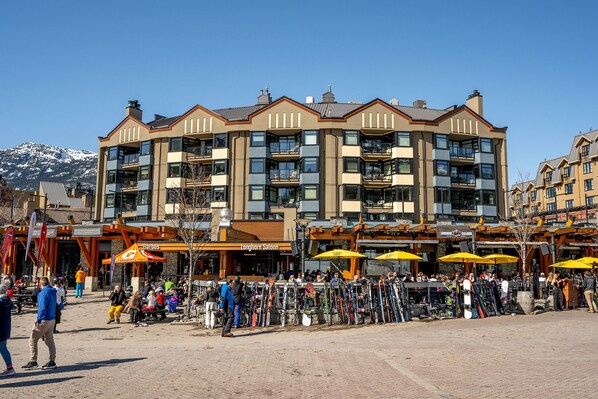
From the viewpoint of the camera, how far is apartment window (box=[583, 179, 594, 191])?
230 feet

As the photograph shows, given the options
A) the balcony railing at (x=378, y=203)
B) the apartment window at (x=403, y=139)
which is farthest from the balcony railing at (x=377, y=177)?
the apartment window at (x=403, y=139)

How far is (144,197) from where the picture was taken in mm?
50781

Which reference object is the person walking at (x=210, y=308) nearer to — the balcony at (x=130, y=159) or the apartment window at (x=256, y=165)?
the apartment window at (x=256, y=165)

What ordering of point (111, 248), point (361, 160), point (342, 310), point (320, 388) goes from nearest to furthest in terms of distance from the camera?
point (320, 388) < point (342, 310) < point (111, 248) < point (361, 160)

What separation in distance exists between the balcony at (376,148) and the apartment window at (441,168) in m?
4.49

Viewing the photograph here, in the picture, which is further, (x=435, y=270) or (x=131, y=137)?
(x=131, y=137)

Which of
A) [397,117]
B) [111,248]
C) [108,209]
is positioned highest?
[397,117]

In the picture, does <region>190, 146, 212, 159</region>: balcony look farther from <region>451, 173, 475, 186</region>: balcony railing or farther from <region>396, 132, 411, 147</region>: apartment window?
<region>451, 173, 475, 186</region>: balcony railing

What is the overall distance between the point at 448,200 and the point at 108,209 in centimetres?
3341

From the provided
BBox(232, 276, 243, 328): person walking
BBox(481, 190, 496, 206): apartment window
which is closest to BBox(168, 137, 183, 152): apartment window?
BBox(481, 190, 496, 206): apartment window

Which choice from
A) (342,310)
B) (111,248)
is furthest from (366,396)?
(111,248)

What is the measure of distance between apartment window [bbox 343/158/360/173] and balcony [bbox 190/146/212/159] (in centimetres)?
1284

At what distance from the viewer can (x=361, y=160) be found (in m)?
48.2

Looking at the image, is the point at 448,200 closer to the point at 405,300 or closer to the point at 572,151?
the point at 405,300
